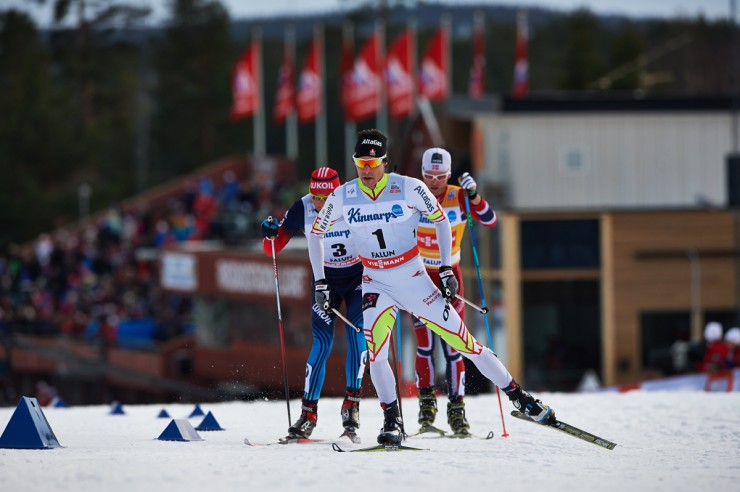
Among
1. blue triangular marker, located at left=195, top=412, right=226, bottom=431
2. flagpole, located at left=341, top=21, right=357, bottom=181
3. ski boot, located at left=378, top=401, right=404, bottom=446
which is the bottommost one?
blue triangular marker, located at left=195, top=412, right=226, bottom=431

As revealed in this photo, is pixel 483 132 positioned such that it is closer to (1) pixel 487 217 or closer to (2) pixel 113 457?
(1) pixel 487 217

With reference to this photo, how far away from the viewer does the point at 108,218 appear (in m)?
40.2

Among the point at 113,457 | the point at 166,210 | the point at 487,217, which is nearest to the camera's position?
the point at 113,457

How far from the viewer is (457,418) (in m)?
10.8

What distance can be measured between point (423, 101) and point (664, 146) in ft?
23.7

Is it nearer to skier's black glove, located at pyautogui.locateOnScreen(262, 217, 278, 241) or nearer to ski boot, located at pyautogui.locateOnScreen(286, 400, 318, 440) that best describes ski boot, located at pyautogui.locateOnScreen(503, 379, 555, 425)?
ski boot, located at pyautogui.locateOnScreen(286, 400, 318, 440)

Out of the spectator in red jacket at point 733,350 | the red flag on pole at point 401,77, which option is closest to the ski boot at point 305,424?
the spectator in red jacket at point 733,350

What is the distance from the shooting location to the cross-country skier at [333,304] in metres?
10.3

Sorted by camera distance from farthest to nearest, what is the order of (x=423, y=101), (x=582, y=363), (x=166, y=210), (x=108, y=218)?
(x=166, y=210) < (x=108, y=218) < (x=423, y=101) < (x=582, y=363)

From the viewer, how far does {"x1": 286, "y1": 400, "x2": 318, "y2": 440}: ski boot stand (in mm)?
10297

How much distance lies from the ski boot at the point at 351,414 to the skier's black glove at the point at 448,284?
1285 mm

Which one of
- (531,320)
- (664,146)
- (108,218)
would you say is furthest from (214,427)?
(108,218)

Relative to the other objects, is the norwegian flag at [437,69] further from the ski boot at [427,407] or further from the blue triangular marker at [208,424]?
the ski boot at [427,407]

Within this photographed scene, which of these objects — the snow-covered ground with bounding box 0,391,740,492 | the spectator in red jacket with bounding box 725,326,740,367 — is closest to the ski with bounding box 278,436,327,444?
the snow-covered ground with bounding box 0,391,740,492
